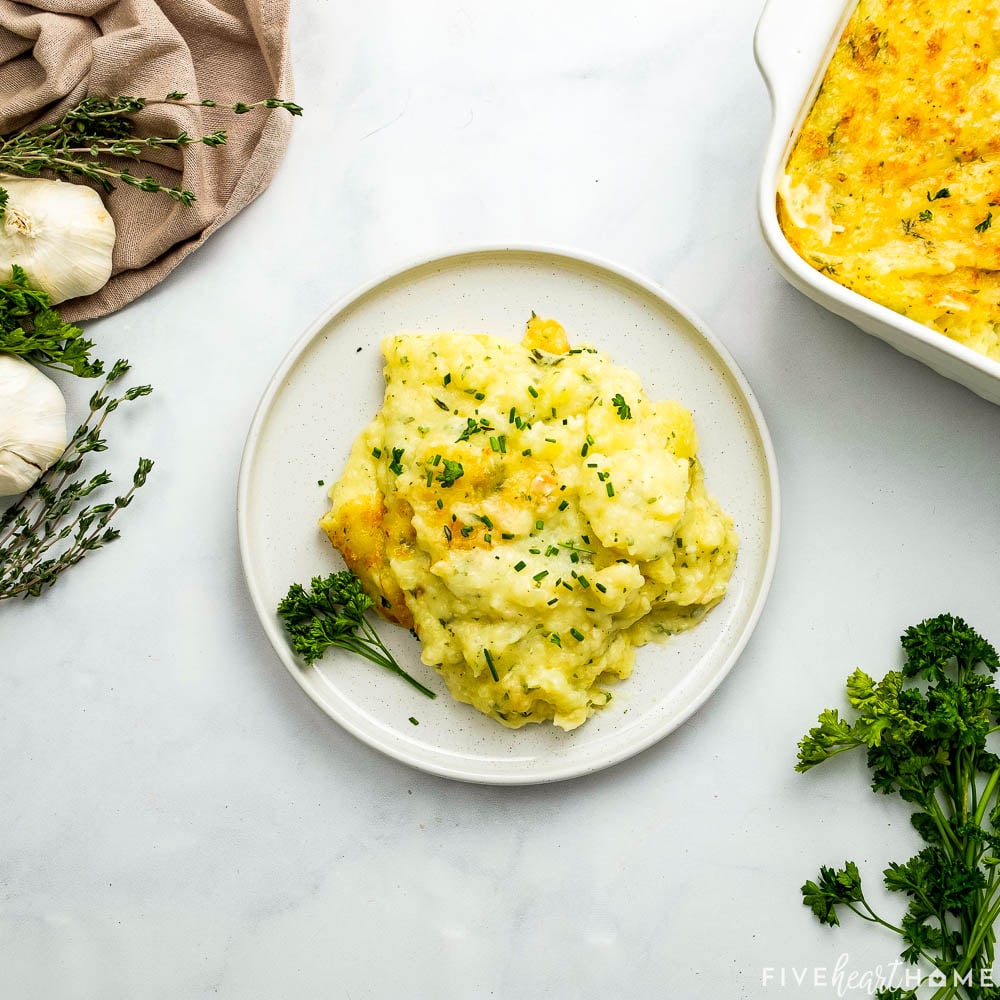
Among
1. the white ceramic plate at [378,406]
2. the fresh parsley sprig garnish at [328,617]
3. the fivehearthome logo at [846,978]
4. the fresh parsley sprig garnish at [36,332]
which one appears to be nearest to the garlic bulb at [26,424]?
the fresh parsley sprig garnish at [36,332]

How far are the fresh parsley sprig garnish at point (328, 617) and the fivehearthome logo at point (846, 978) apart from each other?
4.35ft

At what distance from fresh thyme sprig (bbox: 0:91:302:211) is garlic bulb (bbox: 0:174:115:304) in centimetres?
5

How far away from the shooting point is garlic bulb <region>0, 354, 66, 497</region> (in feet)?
7.80

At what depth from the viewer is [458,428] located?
226 centimetres

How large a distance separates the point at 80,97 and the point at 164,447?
956mm

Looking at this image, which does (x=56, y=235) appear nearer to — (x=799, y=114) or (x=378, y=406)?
(x=378, y=406)

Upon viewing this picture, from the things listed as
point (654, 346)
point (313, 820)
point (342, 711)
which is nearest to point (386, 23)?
point (654, 346)

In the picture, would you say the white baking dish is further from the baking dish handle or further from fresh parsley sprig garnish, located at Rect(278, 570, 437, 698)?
fresh parsley sprig garnish, located at Rect(278, 570, 437, 698)

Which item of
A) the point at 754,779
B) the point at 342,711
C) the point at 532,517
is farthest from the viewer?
the point at 754,779

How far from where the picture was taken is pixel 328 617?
7.67 ft

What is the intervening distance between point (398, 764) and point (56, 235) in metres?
1.69

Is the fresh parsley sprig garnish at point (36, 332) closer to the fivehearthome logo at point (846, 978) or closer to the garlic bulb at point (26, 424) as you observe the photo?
the garlic bulb at point (26, 424)

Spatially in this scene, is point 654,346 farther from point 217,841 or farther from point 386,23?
point 217,841

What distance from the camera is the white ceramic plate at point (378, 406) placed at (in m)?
2.38
